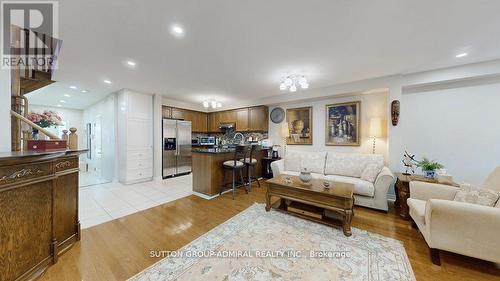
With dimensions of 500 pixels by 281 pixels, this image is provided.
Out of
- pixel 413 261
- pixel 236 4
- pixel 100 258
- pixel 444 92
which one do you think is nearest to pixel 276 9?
pixel 236 4

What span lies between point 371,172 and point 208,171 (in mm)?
3151

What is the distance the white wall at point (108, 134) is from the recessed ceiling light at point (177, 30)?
4076 mm

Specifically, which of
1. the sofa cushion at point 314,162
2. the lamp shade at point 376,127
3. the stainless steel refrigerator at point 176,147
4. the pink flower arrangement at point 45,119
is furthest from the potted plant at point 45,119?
the lamp shade at point 376,127

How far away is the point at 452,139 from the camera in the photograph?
3.18 m

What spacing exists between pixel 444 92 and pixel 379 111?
1.01 meters

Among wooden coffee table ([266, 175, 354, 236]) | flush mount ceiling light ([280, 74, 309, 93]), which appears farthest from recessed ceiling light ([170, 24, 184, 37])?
wooden coffee table ([266, 175, 354, 236])

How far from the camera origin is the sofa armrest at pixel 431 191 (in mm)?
2155

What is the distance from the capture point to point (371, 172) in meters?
3.13

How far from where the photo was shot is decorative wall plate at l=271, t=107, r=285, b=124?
17.2 ft

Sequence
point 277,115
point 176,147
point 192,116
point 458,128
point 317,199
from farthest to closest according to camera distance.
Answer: point 192,116 < point 176,147 < point 277,115 < point 458,128 < point 317,199

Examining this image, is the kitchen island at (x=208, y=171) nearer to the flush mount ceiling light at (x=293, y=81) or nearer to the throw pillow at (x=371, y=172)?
the flush mount ceiling light at (x=293, y=81)

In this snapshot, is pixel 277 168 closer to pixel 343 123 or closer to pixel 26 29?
pixel 343 123

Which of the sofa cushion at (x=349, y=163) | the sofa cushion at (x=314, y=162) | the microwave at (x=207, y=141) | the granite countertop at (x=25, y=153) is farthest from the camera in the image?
the microwave at (x=207, y=141)

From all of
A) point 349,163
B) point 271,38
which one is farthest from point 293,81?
point 349,163
